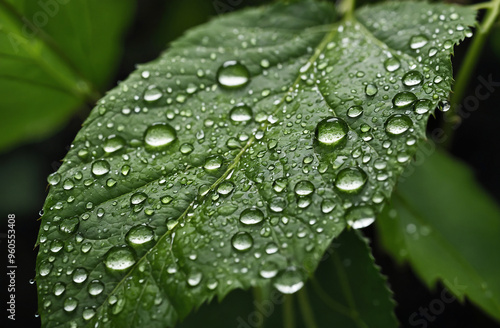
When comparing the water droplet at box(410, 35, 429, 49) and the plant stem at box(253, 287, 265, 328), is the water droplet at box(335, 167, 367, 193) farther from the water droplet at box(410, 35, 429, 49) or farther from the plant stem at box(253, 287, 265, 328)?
the plant stem at box(253, 287, 265, 328)

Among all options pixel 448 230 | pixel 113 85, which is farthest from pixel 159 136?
pixel 113 85

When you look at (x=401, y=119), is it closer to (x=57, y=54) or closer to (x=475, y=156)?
(x=475, y=156)

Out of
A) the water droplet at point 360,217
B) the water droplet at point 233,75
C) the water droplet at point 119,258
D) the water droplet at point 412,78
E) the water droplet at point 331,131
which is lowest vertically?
the water droplet at point 360,217

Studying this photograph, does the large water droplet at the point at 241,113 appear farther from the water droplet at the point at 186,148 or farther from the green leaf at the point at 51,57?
the green leaf at the point at 51,57

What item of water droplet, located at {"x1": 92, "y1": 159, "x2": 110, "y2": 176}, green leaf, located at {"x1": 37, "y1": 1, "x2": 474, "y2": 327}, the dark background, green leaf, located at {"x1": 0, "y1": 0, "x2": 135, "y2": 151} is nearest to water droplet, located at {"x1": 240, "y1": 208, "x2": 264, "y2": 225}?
green leaf, located at {"x1": 37, "y1": 1, "x2": 474, "y2": 327}

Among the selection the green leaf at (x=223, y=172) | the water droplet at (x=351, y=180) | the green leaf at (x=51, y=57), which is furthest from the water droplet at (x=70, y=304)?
the green leaf at (x=51, y=57)

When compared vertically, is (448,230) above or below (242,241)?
below

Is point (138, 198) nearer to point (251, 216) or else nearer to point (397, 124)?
point (251, 216)
